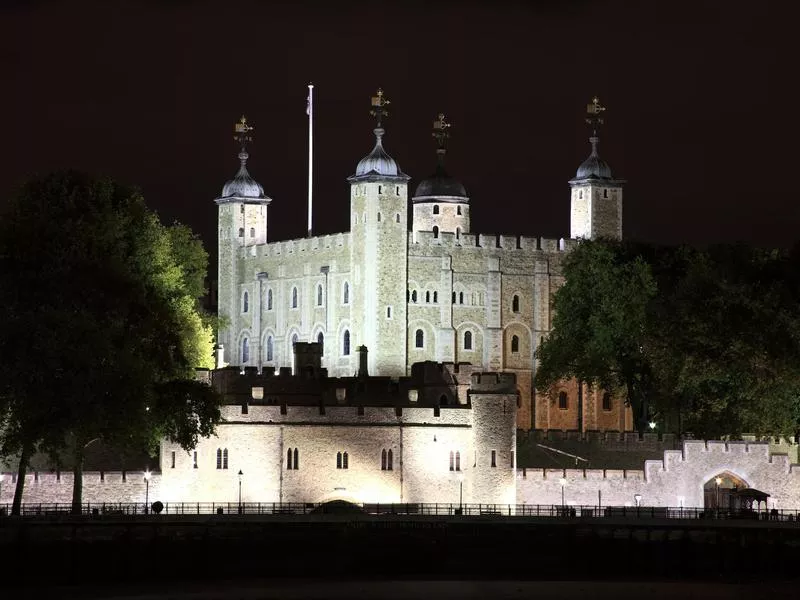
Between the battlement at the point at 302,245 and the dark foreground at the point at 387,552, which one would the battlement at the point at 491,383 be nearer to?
the dark foreground at the point at 387,552

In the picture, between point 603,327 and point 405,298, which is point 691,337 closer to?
point 603,327

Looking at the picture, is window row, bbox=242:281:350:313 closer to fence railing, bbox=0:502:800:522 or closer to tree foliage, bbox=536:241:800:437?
tree foliage, bbox=536:241:800:437

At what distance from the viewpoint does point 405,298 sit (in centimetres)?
12975

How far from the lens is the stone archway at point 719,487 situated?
321ft

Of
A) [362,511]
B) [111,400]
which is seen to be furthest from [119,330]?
[362,511]

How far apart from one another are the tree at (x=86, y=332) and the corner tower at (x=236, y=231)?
3960 centimetres

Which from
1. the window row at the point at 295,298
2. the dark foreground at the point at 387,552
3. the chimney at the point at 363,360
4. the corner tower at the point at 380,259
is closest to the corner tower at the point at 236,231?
the window row at the point at 295,298

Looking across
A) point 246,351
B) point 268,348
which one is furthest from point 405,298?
point 246,351

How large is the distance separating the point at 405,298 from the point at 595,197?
1491 centimetres

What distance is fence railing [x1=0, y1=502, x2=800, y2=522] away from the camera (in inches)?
3548

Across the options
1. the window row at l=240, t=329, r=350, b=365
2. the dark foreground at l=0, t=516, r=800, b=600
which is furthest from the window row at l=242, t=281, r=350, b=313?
the dark foreground at l=0, t=516, r=800, b=600

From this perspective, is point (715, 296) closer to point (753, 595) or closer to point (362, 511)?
point (362, 511)

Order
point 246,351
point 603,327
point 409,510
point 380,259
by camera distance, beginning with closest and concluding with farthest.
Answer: point 409,510
point 603,327
point 380,259
point 246,351

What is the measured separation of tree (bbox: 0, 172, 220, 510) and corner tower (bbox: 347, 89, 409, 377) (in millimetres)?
29151
